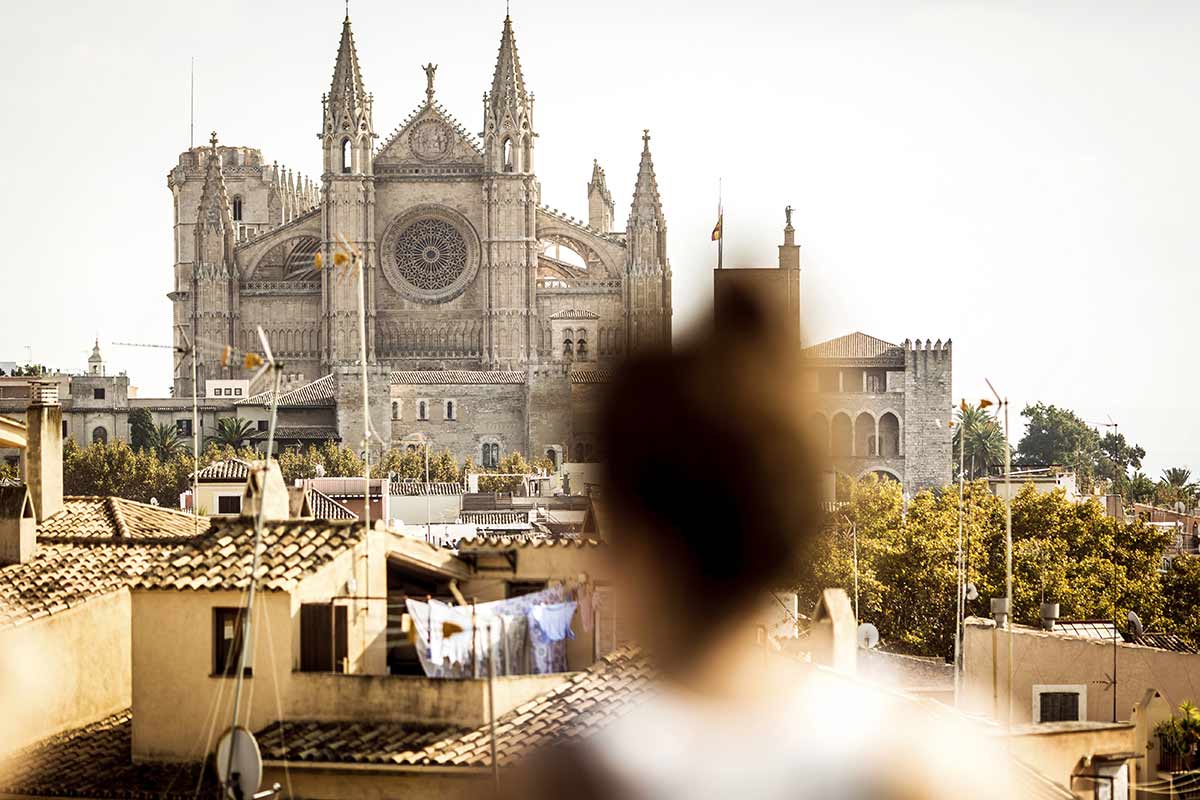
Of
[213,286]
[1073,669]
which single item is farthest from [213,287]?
[1073,669]

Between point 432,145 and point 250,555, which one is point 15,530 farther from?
point 432,145

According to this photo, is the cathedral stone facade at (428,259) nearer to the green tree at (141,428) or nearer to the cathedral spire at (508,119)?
the cathedral spire at (508,119)

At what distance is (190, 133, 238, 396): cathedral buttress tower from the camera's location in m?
91.0

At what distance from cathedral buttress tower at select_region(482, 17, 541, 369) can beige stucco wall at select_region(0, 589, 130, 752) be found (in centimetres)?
7547

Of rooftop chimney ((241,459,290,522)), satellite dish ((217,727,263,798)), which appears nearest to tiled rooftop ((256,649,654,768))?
satellite dish ((217,727,263,798))

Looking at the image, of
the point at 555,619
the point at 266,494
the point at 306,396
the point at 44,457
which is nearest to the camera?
the point at 555,619

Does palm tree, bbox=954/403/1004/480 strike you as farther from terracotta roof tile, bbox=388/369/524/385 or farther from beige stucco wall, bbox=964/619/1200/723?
beige stucco wall, bbox=964/619/1200/723

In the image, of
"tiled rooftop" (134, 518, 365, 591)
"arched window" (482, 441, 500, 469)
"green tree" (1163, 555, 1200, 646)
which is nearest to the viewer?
"tiled rooftop" (134, 518, 365, 591)

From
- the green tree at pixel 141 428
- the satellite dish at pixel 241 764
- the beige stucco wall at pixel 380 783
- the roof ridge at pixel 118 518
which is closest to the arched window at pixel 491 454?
the green tree at pixel 141 428

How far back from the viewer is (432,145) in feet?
308

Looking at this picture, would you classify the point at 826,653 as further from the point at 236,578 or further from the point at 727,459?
the point at 727,459

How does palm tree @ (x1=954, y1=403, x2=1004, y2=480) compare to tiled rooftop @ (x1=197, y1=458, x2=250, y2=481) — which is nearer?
tiled rooftop @ (x1=197, y1=458, x2=250, y2=481)

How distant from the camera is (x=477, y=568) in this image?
1499cm

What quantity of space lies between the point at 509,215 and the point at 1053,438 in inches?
2089
